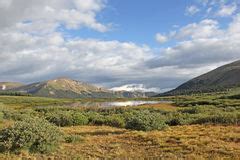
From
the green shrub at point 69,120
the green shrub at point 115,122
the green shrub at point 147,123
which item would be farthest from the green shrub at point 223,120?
the green shrub at point 69,120

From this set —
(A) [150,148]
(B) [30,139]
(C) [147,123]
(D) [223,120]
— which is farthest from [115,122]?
(B) [30,139]

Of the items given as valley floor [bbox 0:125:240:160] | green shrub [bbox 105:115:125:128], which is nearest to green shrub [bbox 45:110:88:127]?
green shrub [bbox 105:115:125:128]

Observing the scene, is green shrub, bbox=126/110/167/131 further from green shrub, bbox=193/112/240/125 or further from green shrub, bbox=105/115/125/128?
green shrub, bbox=193/112/240/125

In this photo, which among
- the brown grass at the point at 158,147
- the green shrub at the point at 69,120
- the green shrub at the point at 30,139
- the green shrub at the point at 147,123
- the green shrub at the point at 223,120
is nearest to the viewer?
the brown grass at the point at 158,147

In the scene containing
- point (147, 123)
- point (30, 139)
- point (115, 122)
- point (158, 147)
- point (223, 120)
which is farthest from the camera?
point (115, 122)

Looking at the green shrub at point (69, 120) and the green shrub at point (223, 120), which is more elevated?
the green shrub at point (69, 120)

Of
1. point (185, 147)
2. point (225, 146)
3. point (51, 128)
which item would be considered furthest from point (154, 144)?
point (51, 128)

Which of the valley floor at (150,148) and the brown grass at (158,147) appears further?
the brown grass at (158,147)

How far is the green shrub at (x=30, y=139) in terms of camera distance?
19.0 meters

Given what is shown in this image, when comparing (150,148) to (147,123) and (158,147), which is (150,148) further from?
(147,123)

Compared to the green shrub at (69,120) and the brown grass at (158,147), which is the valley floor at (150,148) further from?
the green shrub at (69,120)

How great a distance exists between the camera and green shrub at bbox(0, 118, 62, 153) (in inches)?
749

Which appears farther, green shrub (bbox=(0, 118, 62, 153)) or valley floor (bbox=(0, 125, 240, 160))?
green shrub (bbox=(0, 118, 62, 153))

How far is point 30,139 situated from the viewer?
19.1 metres
